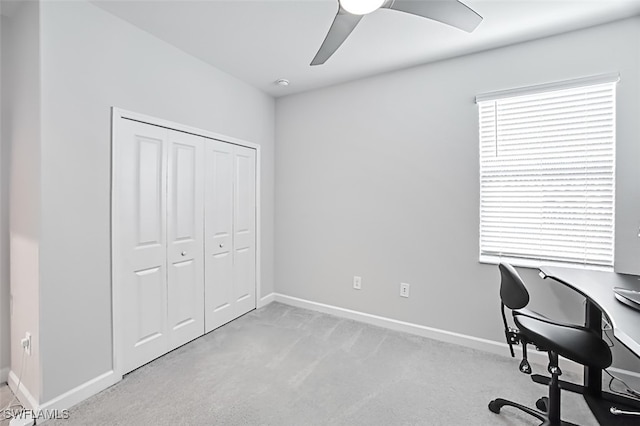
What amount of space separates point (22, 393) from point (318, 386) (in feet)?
6.35

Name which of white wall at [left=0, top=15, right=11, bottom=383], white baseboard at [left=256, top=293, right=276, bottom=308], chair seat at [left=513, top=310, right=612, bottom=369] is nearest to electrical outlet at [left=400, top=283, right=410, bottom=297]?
chair seat at [left=513, top=310, right=612, bottom=369]

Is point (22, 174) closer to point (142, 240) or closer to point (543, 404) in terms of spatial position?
point (142, 240)

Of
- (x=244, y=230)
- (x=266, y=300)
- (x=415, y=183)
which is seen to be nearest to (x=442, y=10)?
(x=415, y=183)

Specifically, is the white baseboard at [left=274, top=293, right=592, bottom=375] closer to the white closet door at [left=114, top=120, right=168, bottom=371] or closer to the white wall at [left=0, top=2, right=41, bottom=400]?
the white closet door at [left=114, top=120, right=168, bottom=371]

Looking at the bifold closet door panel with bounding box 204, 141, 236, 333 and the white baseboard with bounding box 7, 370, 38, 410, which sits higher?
the bifold closet door panel with bounding box 204, 141, 236, 333

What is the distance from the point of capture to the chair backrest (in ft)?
5.60

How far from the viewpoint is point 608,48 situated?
2.16 meters

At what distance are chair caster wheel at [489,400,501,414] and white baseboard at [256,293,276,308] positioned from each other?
2.51m

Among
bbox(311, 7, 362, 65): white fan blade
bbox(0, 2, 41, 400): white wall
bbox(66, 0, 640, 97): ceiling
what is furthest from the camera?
bbox(66, 0, 640, 97): ceiling

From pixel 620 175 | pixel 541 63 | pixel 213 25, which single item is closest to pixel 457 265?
pixel 620 175

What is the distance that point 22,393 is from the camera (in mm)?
1930

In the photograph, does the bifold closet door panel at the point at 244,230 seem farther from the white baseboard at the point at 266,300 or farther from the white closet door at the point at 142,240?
the white closet door at the point at 142,240

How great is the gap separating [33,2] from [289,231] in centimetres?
279

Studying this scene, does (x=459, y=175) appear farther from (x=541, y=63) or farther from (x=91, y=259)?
(x=91, y=259)
